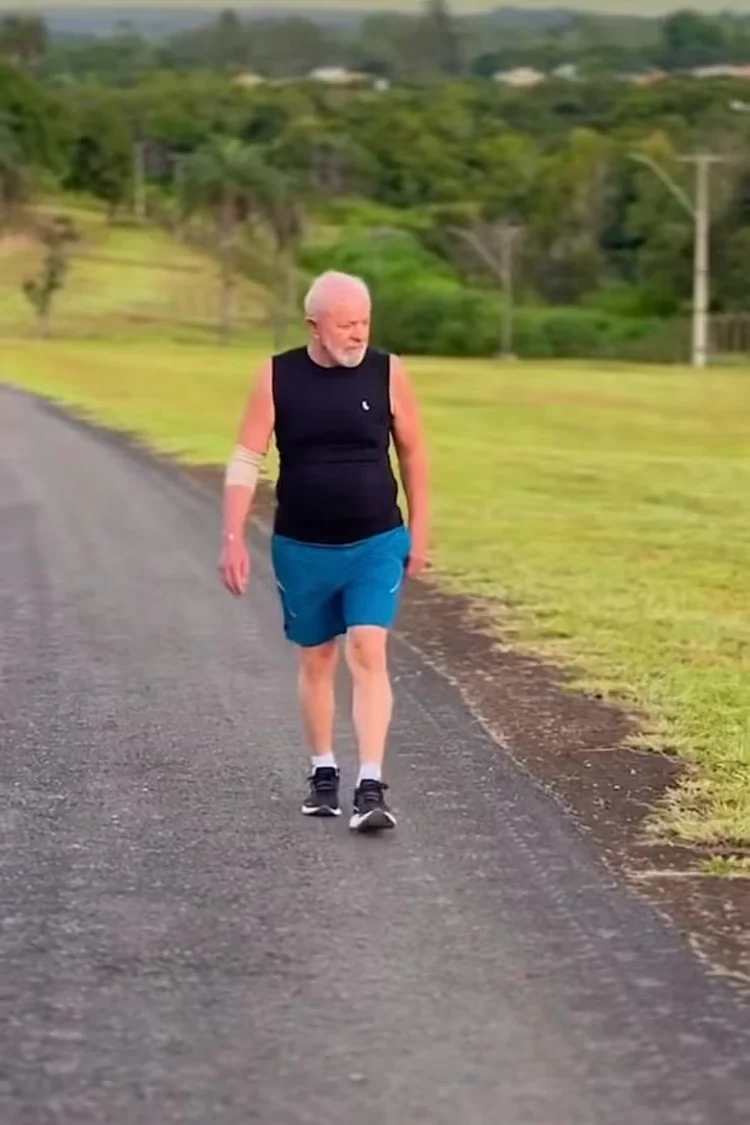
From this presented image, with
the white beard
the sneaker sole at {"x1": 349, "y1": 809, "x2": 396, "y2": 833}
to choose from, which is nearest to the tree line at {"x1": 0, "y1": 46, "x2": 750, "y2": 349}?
the white beard

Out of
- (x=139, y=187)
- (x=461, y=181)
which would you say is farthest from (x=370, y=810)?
(x=139, y=187)

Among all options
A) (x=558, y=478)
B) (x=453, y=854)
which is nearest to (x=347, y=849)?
(x=453, y=854)

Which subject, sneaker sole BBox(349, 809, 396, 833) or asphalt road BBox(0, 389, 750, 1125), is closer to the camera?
asphalt road BBox(0, 389, 750, 1125)

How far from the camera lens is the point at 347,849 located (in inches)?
264

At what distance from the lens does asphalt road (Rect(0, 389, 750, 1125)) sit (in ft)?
15.0

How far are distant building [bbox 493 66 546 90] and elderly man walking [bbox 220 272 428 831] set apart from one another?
136 metres

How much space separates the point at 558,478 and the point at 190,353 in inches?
1568

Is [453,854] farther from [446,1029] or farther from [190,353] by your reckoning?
[190,353]

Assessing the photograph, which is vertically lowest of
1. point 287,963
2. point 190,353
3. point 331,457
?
point 190,353

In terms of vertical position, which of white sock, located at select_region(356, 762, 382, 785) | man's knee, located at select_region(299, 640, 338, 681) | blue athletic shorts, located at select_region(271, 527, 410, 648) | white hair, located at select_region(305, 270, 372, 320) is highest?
white hair, located at select_region(305, 270, 372, 320)

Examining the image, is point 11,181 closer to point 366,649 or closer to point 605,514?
point 605,514

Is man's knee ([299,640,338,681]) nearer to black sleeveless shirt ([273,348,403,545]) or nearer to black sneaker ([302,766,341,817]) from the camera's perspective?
black sneaker ([302,766,341,817])

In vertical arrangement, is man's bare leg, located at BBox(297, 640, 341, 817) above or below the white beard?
below

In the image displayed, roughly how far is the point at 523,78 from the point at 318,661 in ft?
528
